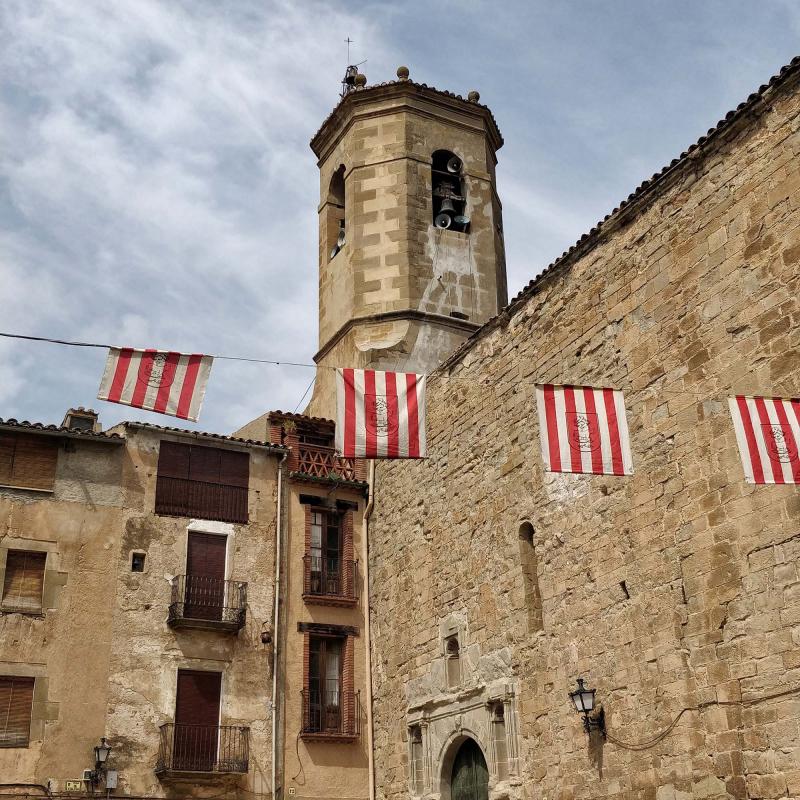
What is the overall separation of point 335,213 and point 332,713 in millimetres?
11324

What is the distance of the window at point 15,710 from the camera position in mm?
16266

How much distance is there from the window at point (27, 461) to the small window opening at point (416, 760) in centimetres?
755

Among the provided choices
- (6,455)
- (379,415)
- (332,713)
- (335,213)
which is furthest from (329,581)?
(335,213)

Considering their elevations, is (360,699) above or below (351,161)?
below

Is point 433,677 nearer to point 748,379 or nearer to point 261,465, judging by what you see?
point 261,465

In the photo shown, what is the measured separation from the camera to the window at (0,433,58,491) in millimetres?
17859

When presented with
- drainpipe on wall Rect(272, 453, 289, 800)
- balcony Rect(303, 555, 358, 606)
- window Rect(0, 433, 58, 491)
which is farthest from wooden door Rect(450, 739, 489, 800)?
window Rect(0, 433, 58, 491)

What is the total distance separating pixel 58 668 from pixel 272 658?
3710mm

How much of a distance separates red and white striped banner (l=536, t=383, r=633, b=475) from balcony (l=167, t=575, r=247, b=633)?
28.5 feet

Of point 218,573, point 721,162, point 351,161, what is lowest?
point 218,573

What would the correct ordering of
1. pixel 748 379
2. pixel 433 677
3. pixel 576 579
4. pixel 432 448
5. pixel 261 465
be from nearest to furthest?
pixel 748 379, pixel 576 579, pixel 433 677, pixel 432 448, pixel 261 465

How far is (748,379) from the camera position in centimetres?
1180

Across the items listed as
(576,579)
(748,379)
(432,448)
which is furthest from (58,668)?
(748,379)

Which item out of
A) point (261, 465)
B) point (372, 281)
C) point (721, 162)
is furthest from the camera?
point (372, 281)
